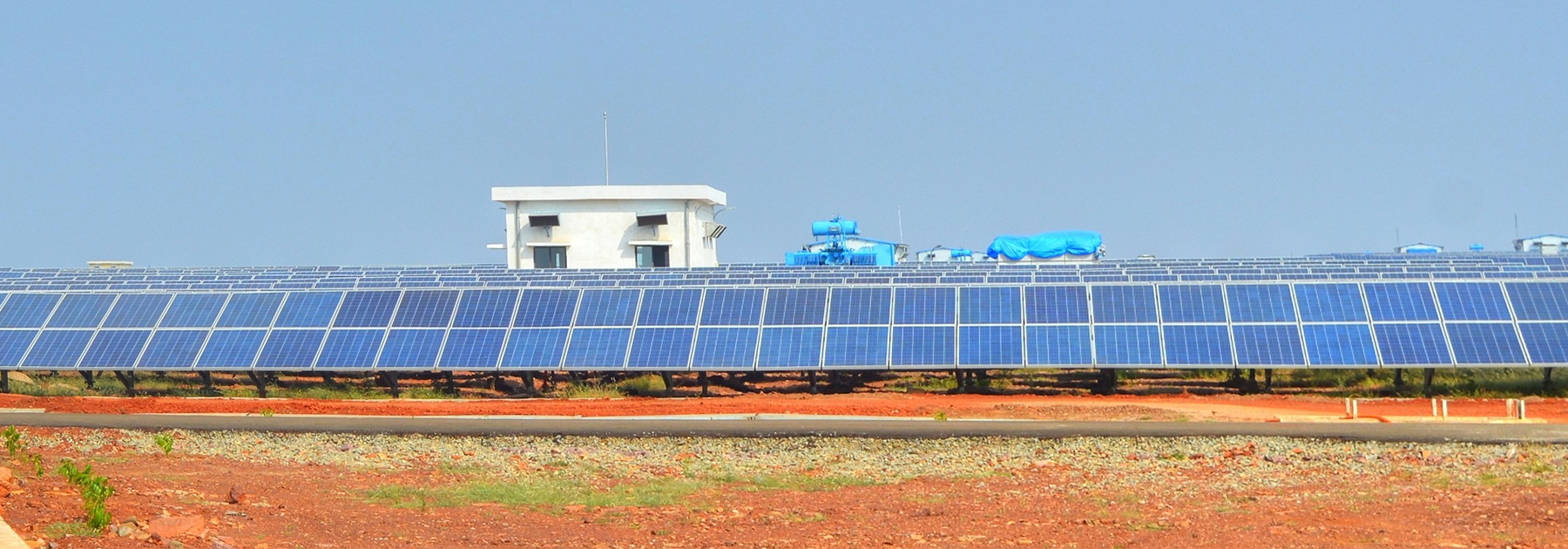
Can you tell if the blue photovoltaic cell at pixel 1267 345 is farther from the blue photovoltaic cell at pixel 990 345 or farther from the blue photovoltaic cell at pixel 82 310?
the blue photovoltaic cell at pixel 82 310

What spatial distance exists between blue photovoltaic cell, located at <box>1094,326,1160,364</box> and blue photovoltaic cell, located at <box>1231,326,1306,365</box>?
1418mm

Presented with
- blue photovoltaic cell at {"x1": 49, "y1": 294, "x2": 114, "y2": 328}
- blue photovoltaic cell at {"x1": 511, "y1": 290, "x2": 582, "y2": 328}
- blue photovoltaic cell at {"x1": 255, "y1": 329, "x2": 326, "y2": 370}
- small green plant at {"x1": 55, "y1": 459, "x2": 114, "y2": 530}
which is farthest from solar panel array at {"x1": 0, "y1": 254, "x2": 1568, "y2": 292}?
small green plant at {"x1": 55, "y1": 459, "x2": 114, "y2": 530}

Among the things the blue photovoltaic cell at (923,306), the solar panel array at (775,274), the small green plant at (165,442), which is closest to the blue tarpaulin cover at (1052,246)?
the solar panel array at (775,274)

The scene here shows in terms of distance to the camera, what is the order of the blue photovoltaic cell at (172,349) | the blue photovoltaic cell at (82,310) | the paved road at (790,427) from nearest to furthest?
1. the paved road at (790,427)
2. the blue photovoltaic cell at (172,349)
3. the blue photovoltaic cell at (82,310)

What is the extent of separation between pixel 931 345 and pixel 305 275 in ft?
74.1

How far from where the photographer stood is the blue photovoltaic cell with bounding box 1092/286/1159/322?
1169 inches

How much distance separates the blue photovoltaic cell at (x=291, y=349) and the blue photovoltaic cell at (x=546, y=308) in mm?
3852

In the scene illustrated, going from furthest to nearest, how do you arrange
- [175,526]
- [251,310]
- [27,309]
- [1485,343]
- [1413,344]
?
[27,309]
[251,310]
[1413,344]
[1485,343]
[175,526]

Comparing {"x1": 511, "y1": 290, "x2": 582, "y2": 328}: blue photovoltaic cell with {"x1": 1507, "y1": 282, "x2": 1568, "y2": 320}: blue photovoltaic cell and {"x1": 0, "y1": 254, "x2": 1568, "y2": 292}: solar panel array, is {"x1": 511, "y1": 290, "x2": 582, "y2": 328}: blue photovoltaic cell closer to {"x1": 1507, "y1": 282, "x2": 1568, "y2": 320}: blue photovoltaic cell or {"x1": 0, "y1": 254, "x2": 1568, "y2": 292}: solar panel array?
{"x1": 0, "y1": 254, "x2": 1568, "y2": 292}: solar panel array

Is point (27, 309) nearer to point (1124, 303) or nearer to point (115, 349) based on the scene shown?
point (115, 349)

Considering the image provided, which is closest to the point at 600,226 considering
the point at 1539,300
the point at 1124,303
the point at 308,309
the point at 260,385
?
the point at 308,309

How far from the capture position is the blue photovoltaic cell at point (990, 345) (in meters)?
28.1

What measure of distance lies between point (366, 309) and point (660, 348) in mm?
6897

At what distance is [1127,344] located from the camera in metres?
28.5
